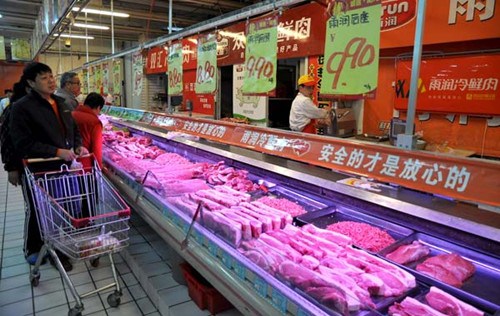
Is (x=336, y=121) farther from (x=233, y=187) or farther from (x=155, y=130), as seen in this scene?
(x=233, y=187)

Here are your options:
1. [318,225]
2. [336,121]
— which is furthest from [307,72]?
[318,225]

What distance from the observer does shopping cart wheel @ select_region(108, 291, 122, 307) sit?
3.26 m

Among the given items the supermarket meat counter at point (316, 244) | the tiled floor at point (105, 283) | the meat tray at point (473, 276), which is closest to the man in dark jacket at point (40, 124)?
the tiled floor at point (105, 283)

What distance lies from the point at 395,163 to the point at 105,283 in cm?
318

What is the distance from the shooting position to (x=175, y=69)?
5273 millimetres

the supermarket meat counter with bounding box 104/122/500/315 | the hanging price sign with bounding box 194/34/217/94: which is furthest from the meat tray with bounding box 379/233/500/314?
the hanging price sign with bounding box 194/34/217/94

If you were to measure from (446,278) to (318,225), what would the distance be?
88 cm

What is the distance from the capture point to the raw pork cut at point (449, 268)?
1791 mm

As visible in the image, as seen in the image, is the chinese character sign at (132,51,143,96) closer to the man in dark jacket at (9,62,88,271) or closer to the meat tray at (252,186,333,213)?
the man in dark jacket at (9,62,88,271)

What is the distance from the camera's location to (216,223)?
2396 mm

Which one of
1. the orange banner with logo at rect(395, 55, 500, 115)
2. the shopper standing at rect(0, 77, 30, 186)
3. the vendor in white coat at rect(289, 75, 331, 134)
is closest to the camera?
the shopper standing at rect(0, 77, 30, 186)

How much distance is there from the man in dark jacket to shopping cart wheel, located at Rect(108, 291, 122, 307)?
1.02 m

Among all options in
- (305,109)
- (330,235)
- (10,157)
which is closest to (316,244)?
(330,235)

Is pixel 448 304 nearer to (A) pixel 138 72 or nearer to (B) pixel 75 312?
(B) pixel 75 312
